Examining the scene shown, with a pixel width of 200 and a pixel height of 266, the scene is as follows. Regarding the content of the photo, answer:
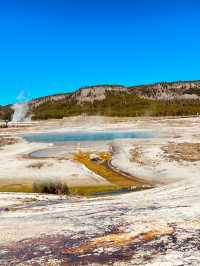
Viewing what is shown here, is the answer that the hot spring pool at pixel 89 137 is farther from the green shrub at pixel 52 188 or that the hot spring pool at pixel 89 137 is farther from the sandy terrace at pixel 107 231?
the sandy terrace at pixel 107 231

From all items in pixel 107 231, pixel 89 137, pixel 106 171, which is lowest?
pixel 106 171

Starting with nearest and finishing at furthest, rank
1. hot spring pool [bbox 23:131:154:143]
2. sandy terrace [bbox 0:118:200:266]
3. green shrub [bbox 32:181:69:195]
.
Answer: sandy terrace [bbox 0:118:200:266]
green shrub [bbox 32:181:69:195]
hot spring pool [bbox 23:131:154:143]

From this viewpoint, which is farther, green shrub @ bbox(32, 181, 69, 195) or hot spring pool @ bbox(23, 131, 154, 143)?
hot spring pool @ bbox(23, 131, 154, 143)

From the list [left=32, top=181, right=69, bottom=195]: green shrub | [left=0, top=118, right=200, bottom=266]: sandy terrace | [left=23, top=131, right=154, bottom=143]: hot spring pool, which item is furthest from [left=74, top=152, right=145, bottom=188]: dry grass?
[left=23, top=131, right=154, bottom=143]: hot spring pool

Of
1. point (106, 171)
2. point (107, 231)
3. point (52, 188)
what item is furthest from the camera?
point (106, 171)

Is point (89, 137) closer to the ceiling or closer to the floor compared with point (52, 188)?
closer to the ceiling

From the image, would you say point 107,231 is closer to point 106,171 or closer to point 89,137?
point 106,171

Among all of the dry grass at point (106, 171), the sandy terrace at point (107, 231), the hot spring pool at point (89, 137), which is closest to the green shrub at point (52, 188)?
the dry grass at point (106, 171)

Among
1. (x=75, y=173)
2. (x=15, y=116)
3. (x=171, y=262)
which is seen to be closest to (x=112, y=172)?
(x=75, y=173)

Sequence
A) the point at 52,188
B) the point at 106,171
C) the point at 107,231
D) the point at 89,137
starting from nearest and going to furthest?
the point at 107,231
the point at 52,188
the point at 106,171
the point at 89,137

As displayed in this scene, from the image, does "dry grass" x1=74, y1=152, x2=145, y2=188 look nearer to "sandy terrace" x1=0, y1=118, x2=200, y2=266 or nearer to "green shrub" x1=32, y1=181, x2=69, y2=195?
"green shrub" x1=32, y1=181, x2=69, y2=195

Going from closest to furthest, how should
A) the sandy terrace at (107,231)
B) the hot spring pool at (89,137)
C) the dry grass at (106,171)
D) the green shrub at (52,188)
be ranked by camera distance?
1. the sandy terrace at (107,231)
2. the green shrub at (52,188)
3. the dry grass at (106,171)
4. the hot spring pool at (89,137)

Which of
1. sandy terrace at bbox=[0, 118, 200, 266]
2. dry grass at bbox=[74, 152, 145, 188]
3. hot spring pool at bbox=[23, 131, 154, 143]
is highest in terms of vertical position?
hot spring pool at bbox=[23, 131, 154, 143]

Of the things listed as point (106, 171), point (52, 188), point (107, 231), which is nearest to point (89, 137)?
point (106, 171)
